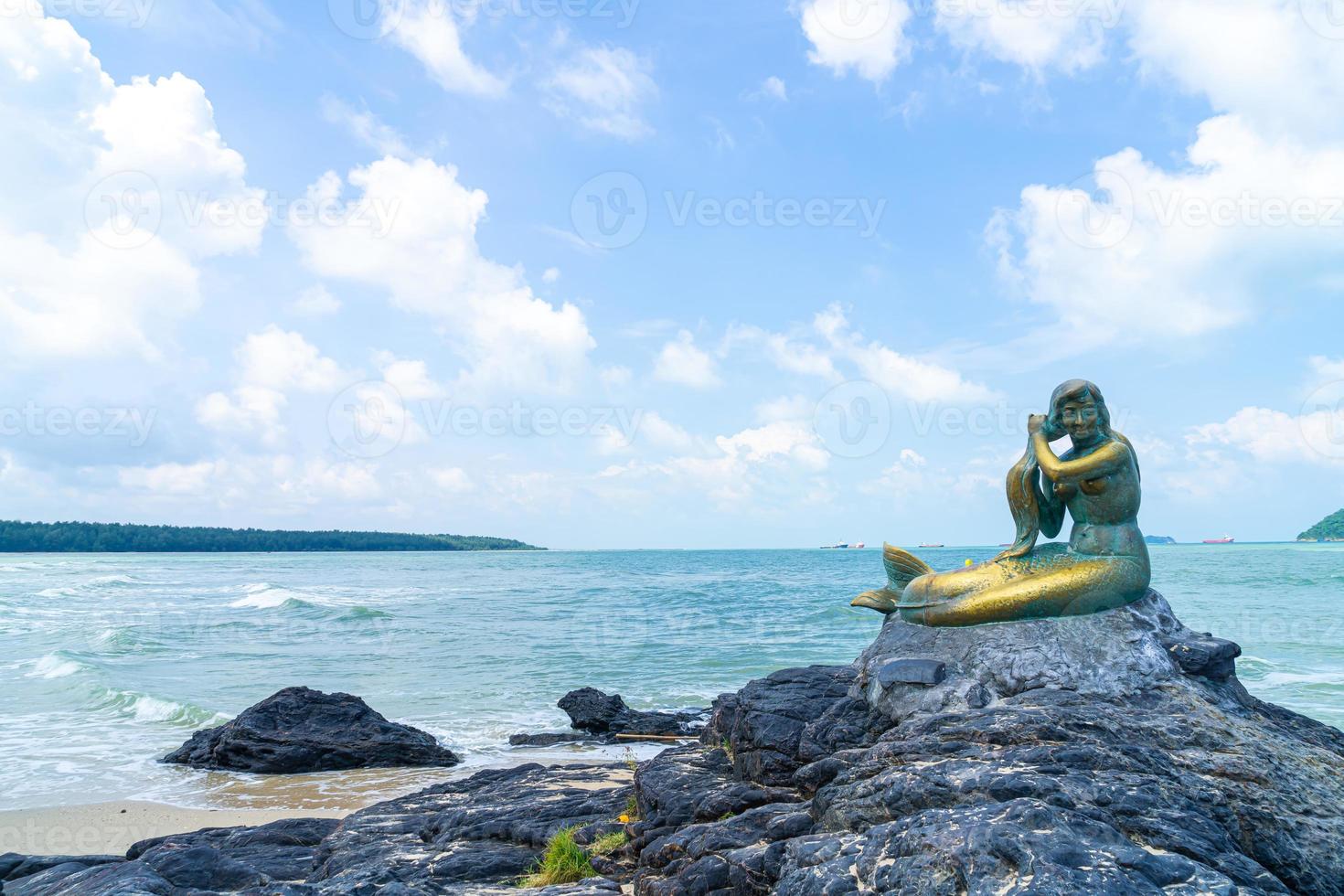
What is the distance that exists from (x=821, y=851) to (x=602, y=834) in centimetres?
239

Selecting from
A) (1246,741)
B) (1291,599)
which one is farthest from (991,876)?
(1291,599)

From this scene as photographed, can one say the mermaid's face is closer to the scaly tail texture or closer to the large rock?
the large rock

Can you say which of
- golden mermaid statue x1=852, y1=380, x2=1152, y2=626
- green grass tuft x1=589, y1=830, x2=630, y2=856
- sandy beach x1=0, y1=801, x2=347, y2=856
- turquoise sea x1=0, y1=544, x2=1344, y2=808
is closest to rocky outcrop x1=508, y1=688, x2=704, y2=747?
turquoise sea x1=0, y1=544, x2=1344, y2=808

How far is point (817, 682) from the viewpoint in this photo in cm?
719

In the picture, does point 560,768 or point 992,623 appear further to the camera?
point 560,768

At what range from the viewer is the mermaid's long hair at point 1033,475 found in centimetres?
633

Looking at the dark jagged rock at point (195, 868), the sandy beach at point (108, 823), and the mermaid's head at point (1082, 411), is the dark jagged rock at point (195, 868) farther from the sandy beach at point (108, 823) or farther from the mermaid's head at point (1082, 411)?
the mermaid's head at point (1082, 411)

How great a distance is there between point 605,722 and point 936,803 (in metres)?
9.77

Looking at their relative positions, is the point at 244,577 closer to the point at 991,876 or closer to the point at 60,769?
the point at 60,769

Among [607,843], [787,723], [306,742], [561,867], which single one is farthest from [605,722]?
[561,867]

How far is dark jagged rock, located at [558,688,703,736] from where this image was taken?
13.1m

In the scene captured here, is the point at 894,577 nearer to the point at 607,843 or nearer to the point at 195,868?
the point at 607,843

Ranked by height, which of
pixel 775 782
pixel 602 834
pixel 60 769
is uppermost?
pixel 775 782

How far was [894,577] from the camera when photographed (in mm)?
7211
